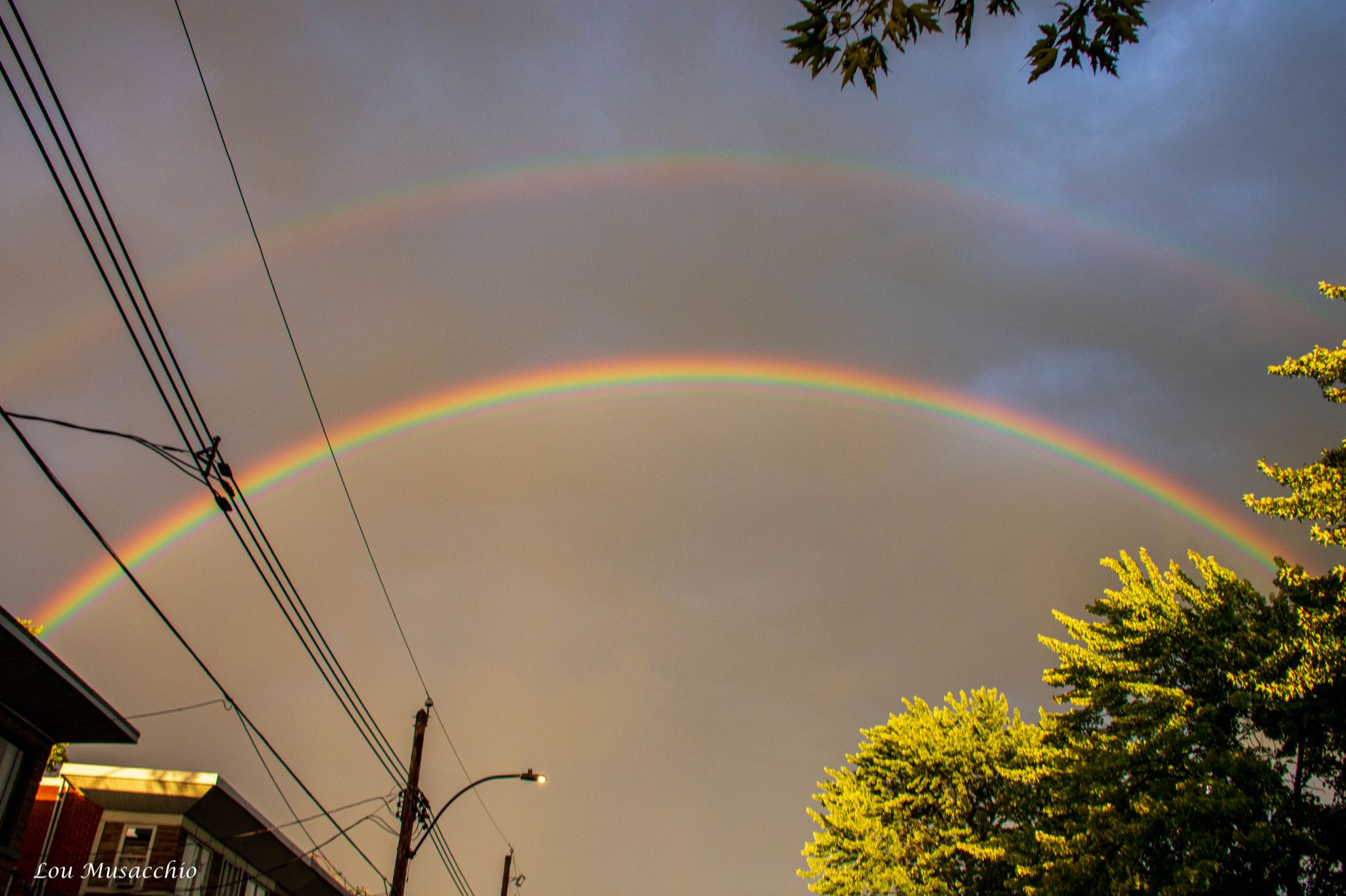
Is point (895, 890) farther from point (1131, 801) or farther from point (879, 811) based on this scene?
point (1131, 801)

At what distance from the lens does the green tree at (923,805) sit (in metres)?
32.7

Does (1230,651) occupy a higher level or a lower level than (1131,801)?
higher

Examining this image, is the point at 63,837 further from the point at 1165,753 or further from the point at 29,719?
the point at 1165,753

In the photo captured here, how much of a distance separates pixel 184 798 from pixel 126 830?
224 centimetres

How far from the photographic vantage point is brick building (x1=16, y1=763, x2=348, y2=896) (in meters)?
26.8

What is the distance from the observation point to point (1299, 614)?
19.1 metres

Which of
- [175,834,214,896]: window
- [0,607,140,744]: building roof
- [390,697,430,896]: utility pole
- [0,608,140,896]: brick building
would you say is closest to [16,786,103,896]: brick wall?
[175,834,214,896]: window

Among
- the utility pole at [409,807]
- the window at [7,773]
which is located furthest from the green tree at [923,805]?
the window at [7,773]

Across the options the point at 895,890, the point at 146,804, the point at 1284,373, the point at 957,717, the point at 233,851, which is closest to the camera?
the point at 1284,373

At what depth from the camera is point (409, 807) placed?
18172 millimetres

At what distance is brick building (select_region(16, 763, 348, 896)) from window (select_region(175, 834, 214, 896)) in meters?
0.03

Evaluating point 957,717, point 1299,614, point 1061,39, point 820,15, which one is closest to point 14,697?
point 820,15

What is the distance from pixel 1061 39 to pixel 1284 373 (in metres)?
16.6

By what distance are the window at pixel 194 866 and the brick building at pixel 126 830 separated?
0.10 ft
